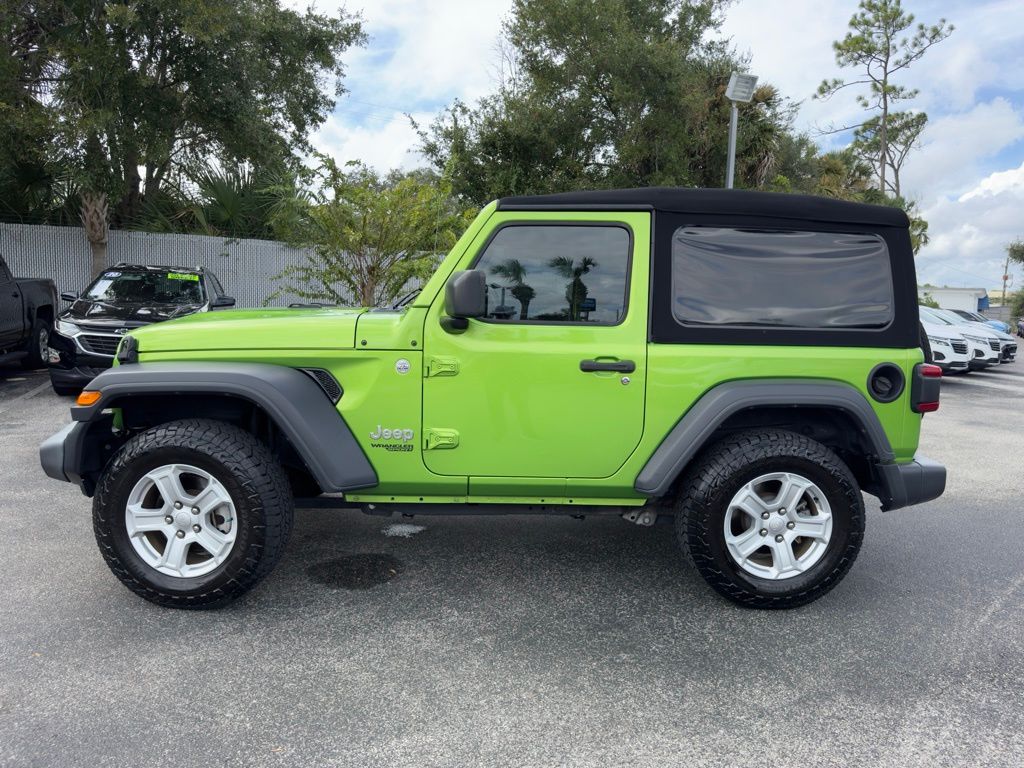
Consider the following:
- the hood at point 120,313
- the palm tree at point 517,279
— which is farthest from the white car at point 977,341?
the palm tree at point 517,279

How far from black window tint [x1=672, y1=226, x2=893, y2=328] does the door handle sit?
34 cm

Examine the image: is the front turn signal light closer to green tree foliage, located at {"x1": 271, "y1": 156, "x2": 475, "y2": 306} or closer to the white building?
green tree foliage, located at {"x1": 271, "y1": 156, "x2": 475, "y2": 306}

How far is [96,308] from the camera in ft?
31.4

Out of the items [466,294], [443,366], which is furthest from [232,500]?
[466,294]

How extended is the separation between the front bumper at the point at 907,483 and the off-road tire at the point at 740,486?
216 millimetres

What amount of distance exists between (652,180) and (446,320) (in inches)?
645

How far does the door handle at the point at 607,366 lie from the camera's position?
3.58 meters

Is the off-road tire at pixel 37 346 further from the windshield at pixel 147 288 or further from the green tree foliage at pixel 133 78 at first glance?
the green tree foliage at pixel 133 78

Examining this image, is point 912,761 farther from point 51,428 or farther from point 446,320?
point 51,428

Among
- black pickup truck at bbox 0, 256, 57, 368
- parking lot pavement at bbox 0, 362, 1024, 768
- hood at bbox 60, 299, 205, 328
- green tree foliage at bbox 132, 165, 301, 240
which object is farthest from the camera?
green tree foliage at bbox 132, 165, 301, 240

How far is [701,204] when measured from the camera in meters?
3.70

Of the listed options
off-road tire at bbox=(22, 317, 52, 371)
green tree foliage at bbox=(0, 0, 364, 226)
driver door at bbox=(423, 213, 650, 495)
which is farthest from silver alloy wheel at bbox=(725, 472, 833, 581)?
green tree foliage at bbox=(0, 0, 364, 226)

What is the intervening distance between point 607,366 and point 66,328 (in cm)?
778

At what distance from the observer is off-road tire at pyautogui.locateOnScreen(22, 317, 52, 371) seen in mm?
11141
